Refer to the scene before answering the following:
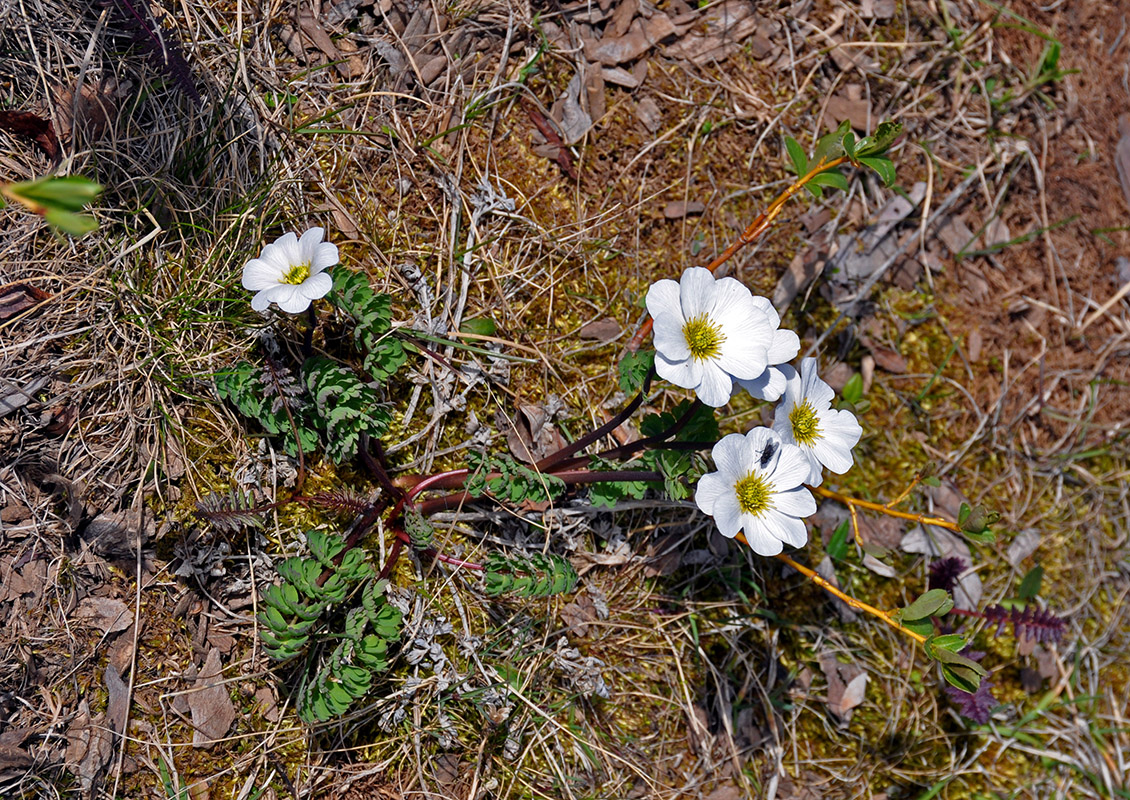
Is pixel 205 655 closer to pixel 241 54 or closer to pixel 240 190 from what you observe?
pixel 240 190

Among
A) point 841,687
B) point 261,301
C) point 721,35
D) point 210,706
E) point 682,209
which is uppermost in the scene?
point 721,35

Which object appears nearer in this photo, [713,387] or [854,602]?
[713,387]

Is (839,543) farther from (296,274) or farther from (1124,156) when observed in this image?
(1124,156)

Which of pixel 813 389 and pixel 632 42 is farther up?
pixel 632 42

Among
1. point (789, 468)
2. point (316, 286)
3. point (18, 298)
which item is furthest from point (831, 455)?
point (18, 298)

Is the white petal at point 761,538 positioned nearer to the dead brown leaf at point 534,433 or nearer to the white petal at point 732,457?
the white petal at point 732,457

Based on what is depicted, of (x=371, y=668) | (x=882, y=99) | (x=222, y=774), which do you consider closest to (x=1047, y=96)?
(x=882, y=99)

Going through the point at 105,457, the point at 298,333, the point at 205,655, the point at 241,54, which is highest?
the point at 241,54
